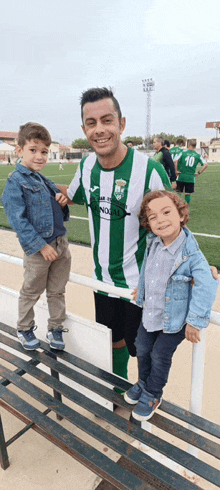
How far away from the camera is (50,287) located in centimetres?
201

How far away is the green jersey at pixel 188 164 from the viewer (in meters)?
8.55

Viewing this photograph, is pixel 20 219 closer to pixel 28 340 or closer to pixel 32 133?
pixel 32 133

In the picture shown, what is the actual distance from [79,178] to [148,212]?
2.11 ft

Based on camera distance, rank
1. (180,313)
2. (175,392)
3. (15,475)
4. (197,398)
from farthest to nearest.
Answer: (175,392) < (15,475) < (197,398) < (180,313)

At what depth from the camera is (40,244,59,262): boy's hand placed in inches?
70.8

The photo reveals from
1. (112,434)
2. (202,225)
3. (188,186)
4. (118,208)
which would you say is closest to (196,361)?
(112,434)

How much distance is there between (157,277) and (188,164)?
780cm

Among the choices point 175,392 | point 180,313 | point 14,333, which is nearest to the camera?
point 180,313

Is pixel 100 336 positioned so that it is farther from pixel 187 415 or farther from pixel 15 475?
pixel 15 475

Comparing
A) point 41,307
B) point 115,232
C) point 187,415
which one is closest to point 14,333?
point 41,307

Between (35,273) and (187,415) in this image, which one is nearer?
(187,415)

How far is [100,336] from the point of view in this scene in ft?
6.11

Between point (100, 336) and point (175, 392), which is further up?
point (100, 336)

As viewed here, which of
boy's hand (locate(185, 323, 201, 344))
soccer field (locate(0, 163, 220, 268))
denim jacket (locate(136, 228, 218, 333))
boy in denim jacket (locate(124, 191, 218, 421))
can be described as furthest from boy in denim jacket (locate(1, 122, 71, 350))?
soccer field (locate(0, 163, 220, 268))
